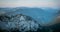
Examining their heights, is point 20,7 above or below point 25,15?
above

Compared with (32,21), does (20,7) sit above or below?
above

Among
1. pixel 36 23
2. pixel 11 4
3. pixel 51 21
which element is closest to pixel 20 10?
pixel 11 4

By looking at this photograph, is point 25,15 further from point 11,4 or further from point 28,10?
point 11,4

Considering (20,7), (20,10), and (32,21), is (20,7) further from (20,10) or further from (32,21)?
(32,21)

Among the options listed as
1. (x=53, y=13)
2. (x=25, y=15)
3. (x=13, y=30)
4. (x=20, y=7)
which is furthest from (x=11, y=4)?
(x=53, y=13)

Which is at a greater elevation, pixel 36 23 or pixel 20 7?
pixel 20 7

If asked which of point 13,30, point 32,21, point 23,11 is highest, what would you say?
point 23,11

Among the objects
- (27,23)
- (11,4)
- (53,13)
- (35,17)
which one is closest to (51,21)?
(53,13)
